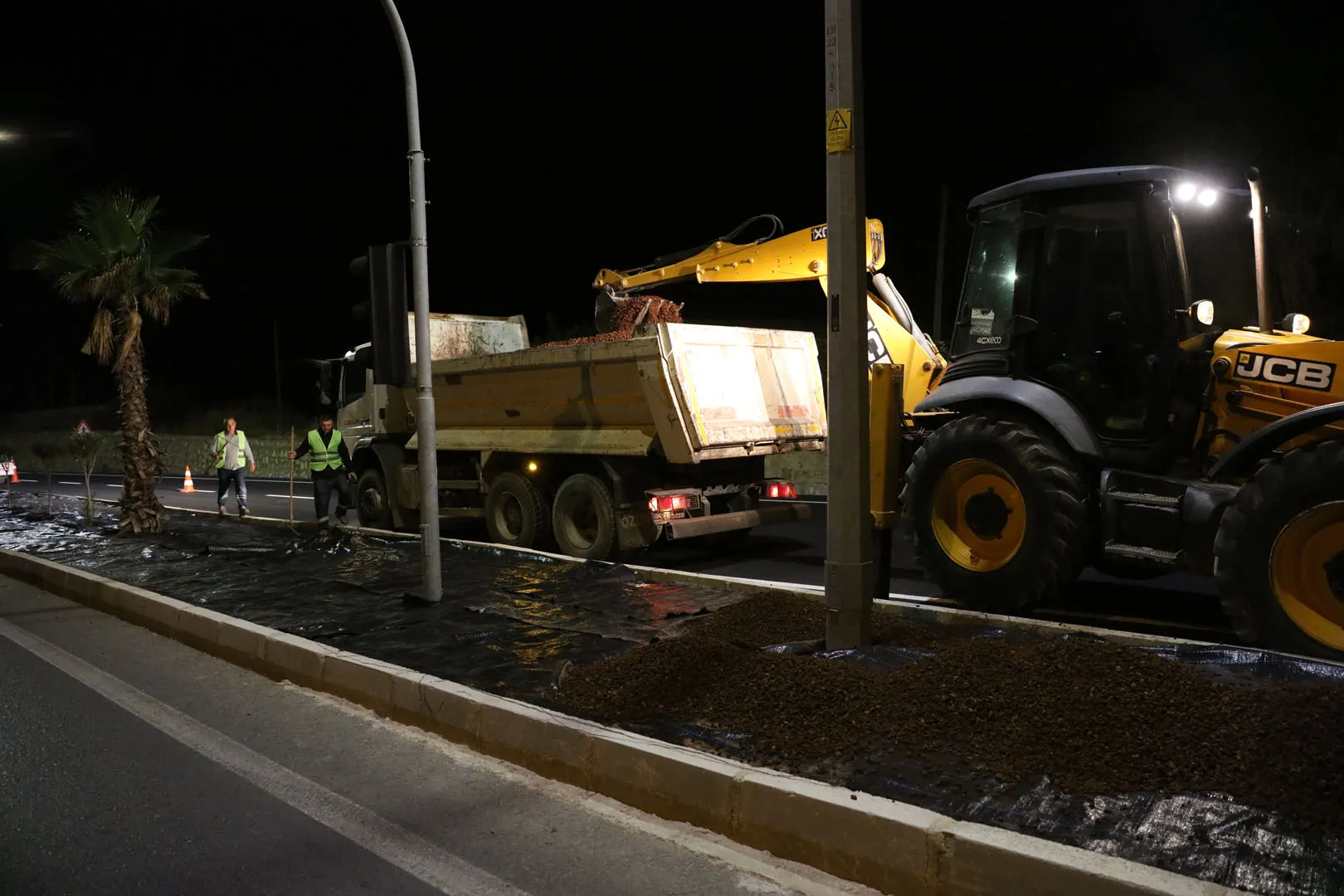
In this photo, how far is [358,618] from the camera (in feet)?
24.9

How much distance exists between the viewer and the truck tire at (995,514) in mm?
6344

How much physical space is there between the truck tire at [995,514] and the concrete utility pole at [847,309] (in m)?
1.64

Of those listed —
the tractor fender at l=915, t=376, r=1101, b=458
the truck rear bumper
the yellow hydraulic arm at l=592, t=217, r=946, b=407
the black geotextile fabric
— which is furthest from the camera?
the truck rear bumper

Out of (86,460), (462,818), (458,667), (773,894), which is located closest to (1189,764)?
(773,894)

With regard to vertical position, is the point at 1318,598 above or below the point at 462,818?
above

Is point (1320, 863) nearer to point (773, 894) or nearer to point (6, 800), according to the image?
point (773, 894)

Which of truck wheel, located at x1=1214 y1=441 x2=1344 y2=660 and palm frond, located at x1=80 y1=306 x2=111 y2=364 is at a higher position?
palm frond, located at x1=80 y1=306 x2=111 y2=364

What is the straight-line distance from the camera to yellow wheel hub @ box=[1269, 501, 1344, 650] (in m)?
5.05

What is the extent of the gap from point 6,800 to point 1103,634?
5.62 meters

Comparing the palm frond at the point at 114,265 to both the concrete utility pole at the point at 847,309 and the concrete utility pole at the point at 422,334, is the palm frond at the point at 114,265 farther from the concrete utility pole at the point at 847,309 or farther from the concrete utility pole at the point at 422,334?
the concrete utility pole at the point at 847,309

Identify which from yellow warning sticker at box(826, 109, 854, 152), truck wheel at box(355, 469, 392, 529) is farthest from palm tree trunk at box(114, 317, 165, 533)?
yellow warning sticker at box(826, 109, 854, 152)

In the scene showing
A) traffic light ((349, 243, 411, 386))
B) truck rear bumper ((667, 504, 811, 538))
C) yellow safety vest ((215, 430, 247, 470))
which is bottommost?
truck rear bumper ((667, 504, 811, 538))

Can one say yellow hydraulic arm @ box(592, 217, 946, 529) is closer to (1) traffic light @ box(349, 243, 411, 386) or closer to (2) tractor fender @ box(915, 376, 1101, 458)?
(2) tractor fender @ box(915, 376, 1101, 458)

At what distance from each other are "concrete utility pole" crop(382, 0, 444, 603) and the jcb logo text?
18.9ft
